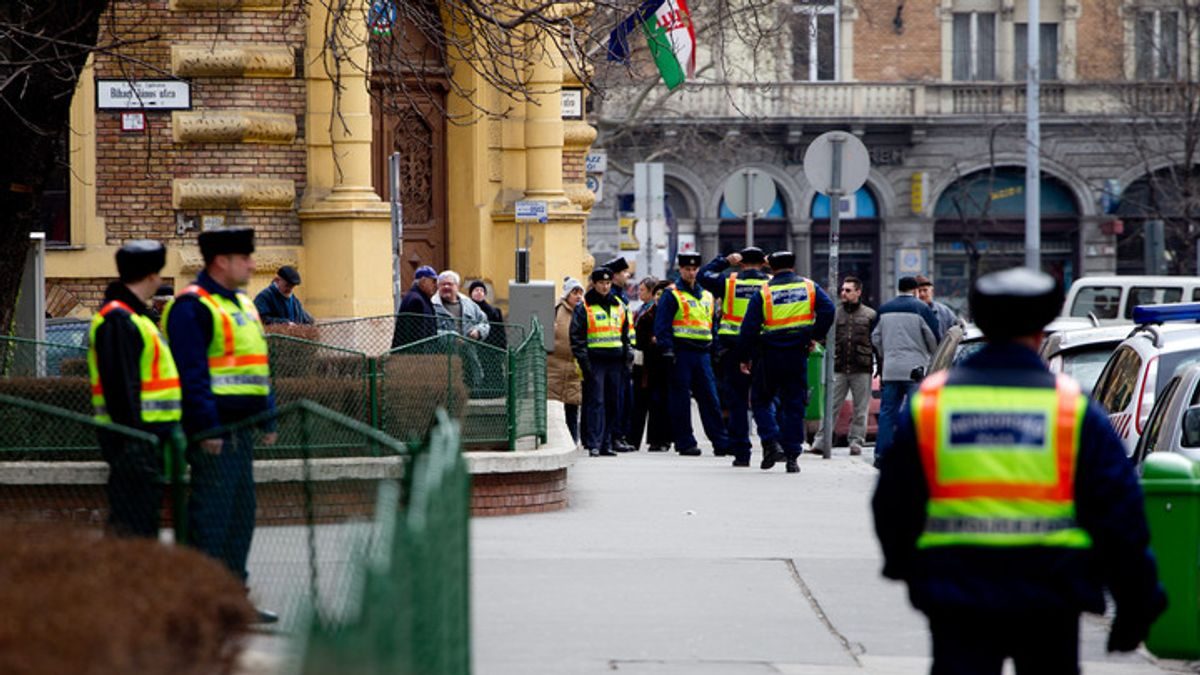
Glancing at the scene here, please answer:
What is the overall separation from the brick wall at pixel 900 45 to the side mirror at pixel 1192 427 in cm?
4128

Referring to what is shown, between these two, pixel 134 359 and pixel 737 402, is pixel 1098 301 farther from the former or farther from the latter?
pixel 134 359

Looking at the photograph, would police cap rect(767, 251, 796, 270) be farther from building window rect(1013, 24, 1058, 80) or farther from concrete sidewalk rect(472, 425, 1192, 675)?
building window rect(1013, 24, 1058, 80)

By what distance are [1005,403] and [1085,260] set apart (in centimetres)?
4794

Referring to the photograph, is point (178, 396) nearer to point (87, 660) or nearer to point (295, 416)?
point (295, 416)

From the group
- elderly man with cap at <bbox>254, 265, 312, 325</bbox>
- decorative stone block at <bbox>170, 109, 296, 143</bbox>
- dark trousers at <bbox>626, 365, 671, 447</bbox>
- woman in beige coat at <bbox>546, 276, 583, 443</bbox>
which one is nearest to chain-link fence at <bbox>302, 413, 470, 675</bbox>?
elderly man with cap at <bbox>254, 265, 312, 325</bbox>

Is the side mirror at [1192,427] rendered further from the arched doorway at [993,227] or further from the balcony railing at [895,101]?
the arched doorway at [993,227]

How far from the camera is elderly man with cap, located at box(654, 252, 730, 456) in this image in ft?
66.0

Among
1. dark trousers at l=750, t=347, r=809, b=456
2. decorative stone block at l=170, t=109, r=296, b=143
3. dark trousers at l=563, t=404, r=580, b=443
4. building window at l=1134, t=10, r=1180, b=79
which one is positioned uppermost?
building window at l=1134, t=10, r=1180, b=79

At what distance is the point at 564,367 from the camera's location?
69.5 feet

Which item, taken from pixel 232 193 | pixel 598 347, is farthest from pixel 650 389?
pixel 232 193

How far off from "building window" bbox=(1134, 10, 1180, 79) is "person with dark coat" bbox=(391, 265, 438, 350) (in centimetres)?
3049

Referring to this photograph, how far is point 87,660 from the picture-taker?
4.22 metres

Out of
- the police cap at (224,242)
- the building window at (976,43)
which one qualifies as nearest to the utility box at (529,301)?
the police cap at (224,242)

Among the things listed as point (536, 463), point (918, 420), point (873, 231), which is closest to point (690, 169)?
point (873, 231)
